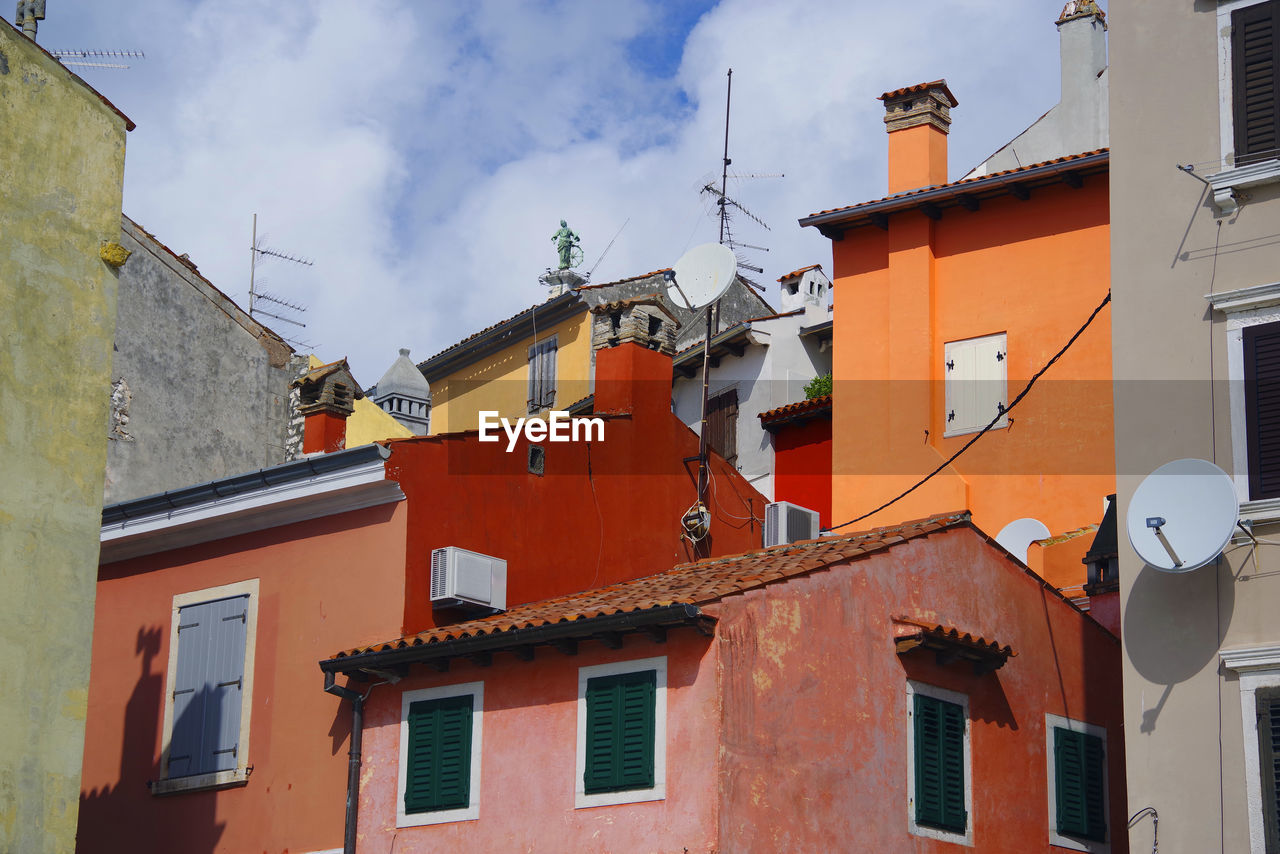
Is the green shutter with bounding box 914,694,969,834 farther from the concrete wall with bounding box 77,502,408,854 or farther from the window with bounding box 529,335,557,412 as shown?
the window with bounding box 529,335,557,412

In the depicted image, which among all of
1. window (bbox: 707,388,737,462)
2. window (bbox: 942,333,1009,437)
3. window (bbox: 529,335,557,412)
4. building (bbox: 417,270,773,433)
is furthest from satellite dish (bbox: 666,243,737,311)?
window (bbox: 529,335,557,412)

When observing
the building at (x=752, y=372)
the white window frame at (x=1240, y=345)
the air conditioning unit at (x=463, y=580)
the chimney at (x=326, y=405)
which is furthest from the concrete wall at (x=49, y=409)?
the building at (x=752, y=372)

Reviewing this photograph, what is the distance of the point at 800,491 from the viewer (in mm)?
28375

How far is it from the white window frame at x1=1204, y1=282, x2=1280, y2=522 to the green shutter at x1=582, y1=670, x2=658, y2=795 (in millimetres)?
4881

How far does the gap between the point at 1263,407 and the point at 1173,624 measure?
1.76 m

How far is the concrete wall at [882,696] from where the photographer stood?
14.1 metres

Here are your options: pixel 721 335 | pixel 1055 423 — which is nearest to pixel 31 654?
pixel 1055 423

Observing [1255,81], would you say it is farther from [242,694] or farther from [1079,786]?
[242,694]

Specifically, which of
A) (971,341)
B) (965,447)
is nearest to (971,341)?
(971,341)

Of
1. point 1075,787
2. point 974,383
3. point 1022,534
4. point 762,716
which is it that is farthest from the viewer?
point 974,383

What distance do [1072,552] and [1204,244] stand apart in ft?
27.6

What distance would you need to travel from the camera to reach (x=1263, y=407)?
511 inches

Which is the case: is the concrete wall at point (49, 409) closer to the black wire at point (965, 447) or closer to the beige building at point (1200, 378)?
the beige building at point (1200, 378)

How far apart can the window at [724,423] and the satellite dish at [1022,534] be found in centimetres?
A: 845
